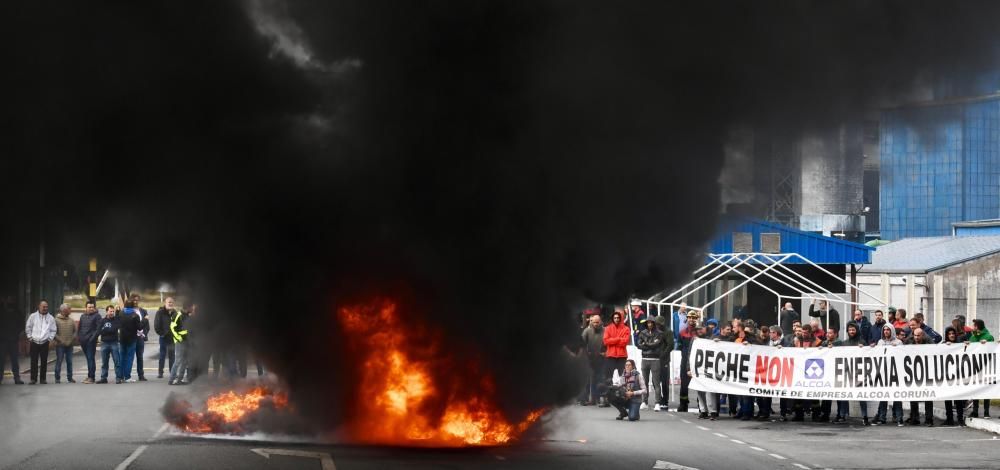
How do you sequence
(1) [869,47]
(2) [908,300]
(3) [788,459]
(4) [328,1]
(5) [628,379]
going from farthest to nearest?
(2) [908,300]
(5) [628,379]
(3) [788,459]
(4) [328,1]
(1) [869,47]

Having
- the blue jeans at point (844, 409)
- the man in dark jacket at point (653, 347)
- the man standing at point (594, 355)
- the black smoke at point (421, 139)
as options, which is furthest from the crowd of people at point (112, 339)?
the blue jeans at point (844, 409)

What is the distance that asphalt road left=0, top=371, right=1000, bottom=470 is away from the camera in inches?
610

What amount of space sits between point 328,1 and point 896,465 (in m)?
9.26

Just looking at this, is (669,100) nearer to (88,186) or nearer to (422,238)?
(422,238)

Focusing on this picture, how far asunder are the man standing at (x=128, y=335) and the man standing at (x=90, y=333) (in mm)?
590

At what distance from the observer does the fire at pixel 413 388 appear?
16.5 meters

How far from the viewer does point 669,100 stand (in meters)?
15.0

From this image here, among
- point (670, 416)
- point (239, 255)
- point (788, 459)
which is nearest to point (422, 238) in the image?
point (239, 255)

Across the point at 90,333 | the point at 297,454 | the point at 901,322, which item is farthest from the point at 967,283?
the point at 297,454

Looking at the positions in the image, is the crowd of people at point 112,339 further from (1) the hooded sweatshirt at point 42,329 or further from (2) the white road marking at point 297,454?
(2) the white road marking at point 297,454

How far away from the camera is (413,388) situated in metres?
16.7

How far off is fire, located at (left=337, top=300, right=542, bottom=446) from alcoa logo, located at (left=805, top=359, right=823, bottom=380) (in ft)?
25.3

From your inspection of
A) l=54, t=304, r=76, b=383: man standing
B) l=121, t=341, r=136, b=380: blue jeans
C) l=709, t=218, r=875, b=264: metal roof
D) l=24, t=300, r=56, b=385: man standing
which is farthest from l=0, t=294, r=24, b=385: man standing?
l=709, t=218, r=875, b=264: metal roof

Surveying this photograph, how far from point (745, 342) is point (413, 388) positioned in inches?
359
